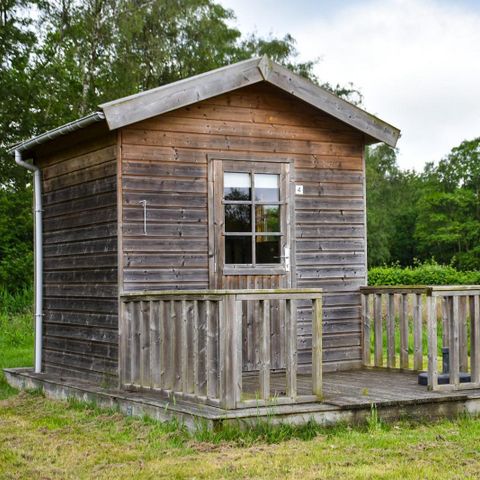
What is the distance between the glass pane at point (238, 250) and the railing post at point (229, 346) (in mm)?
2503

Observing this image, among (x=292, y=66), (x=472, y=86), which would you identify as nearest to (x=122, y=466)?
(x=292, y=66)

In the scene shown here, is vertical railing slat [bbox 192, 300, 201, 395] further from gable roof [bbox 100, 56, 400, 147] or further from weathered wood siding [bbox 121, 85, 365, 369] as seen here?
gable roof [bbox 100, 56, 400, 147]

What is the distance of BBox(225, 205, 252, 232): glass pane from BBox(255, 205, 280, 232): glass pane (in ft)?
0.31

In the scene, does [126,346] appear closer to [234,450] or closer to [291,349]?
[291,349]

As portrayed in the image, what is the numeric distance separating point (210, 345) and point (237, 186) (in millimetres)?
2817

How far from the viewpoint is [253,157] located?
416 inches

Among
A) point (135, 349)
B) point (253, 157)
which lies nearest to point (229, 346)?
point (135, 349)

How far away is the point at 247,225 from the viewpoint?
10430mm

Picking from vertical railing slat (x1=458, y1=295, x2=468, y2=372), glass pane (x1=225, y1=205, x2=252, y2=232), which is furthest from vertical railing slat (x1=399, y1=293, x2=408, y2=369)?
glass pane (x1=225, y1=205, x2=252, y2=232)

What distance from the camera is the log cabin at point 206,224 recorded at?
32.1 ft

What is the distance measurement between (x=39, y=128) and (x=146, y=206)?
1834 cm

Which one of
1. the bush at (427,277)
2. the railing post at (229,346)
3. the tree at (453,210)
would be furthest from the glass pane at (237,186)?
the tree at (453,210)

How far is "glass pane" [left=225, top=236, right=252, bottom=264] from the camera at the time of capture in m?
10.4

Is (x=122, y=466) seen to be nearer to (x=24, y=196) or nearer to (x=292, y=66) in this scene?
(x=24, y=196)
